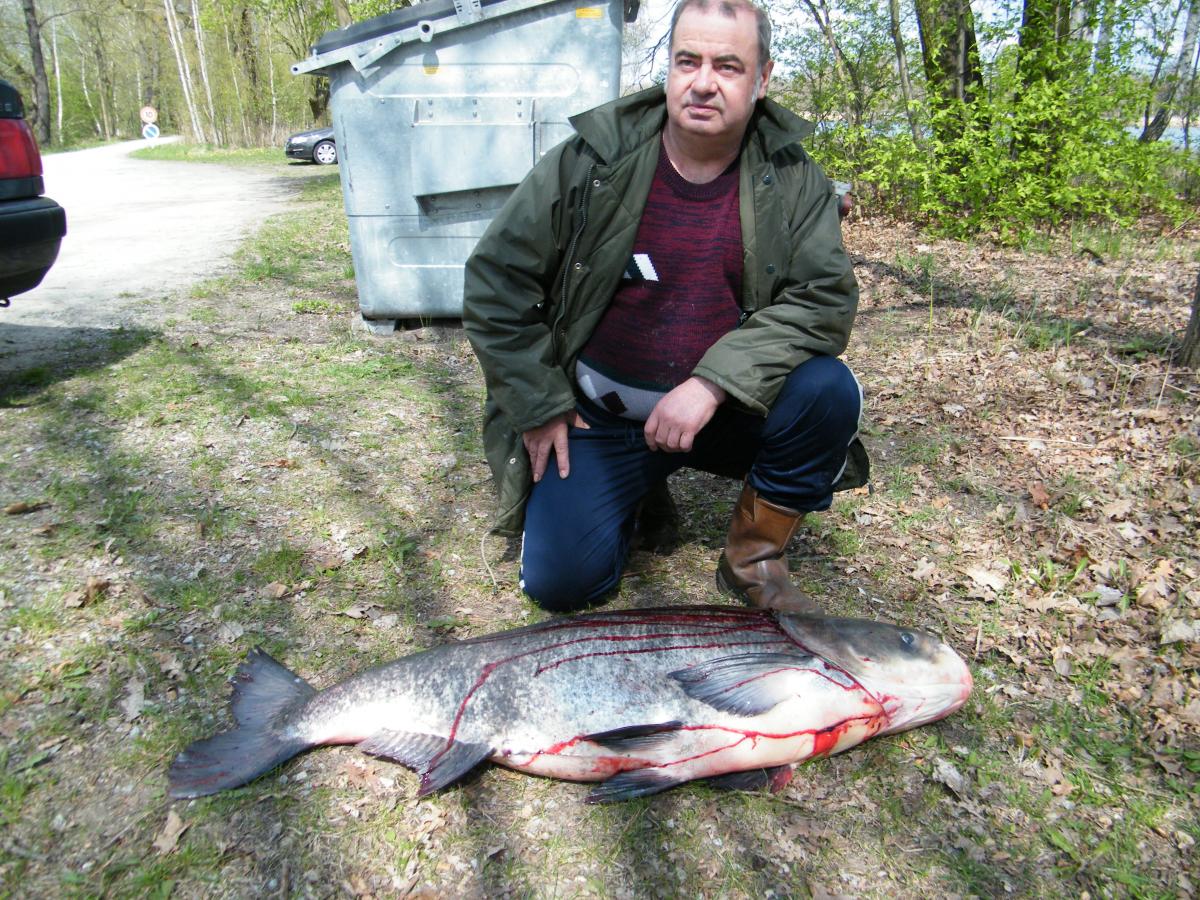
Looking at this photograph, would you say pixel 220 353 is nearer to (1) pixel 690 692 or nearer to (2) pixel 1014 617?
(1) pixel 690 692

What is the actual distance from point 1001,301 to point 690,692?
5.03 m

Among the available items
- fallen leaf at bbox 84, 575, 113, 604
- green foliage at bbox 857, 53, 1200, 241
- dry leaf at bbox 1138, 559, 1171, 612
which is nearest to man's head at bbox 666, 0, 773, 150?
dry leaf at bbox 1138, 559, 1171, 612

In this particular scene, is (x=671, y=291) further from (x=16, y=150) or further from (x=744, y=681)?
(x=16, y=150)

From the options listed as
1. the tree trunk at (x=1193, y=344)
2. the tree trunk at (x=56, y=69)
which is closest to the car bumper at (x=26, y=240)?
the tree trunk at (x=1193, y=344)

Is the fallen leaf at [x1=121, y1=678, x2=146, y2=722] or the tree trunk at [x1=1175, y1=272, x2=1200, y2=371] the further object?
the tree trunk at [x1=1175, y1=272, x2=1200, y2=371]

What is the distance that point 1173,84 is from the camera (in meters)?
9.21

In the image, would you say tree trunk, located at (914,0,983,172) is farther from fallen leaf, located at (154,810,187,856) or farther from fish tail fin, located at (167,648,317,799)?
fallen leaf, located at (154,810,187,856)

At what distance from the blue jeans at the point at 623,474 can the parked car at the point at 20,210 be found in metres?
3.54

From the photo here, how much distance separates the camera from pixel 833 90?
10.1m

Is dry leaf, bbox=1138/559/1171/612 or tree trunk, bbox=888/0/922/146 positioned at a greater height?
tree trunk, bbox=888/0/922/146

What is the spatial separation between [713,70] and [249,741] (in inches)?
91.4

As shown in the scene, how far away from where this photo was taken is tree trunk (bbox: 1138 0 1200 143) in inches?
372

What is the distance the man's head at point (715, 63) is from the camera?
228 cm

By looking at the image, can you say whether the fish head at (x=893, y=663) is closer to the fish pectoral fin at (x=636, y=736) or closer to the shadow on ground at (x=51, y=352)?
the fish pectoral fin at (x=636, y=736)
